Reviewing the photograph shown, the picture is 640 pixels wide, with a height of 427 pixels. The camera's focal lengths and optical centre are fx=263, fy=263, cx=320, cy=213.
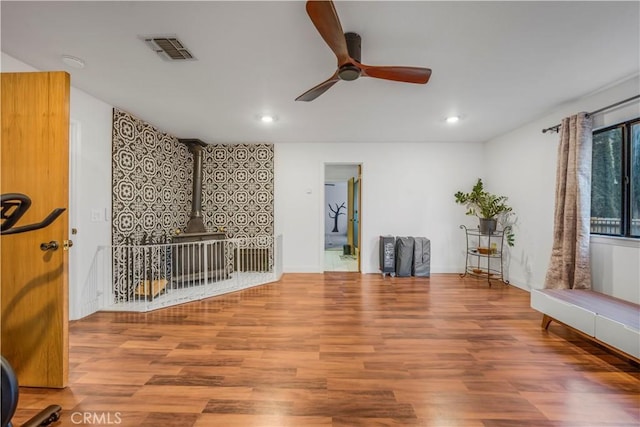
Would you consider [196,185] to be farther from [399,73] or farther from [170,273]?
[399,73]

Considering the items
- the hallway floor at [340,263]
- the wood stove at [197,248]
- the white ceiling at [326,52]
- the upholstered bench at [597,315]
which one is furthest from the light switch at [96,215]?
the upholstered bench at [597,315]

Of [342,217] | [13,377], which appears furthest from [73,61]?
[342,217]

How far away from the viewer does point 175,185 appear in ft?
14.5

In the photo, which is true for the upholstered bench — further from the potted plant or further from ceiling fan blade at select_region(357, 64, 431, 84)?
ceiling fan blade at select_region(357, 64, 431, 84)

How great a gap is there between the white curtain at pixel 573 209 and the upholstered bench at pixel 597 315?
226 millimetres

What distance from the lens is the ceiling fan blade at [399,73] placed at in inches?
73.5

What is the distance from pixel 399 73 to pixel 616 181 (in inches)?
107

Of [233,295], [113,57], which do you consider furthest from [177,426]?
[113,57]

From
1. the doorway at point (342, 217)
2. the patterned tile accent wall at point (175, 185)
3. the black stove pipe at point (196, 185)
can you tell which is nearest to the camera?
the patterned tile accent wall at point (175, 185)

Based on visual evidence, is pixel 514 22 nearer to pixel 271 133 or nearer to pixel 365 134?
pixel 365 134

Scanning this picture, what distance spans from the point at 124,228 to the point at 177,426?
2728 millimetres

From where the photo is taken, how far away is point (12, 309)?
1.64m

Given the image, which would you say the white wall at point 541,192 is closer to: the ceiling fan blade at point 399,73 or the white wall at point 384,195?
the white wall at point 384,195

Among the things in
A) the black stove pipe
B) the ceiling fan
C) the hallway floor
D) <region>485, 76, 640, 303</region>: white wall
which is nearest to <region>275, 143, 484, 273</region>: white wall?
the hallway floor
